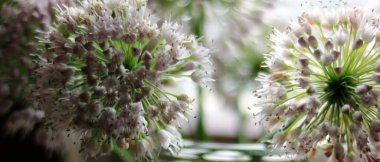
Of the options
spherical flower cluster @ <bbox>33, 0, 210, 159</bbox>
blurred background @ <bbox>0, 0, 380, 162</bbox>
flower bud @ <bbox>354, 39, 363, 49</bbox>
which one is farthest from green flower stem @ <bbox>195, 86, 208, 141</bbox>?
flower bud @ <bbox>354, 39, 363, 49</bbox>

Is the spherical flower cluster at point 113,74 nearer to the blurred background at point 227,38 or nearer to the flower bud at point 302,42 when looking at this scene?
the flower bud at point 302,42

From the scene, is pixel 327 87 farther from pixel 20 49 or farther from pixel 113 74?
pixel 20 49

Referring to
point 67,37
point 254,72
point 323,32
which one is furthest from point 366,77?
point 254,72

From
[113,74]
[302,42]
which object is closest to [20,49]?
[113,74]

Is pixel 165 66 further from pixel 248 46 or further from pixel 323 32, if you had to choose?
pixel 248 46

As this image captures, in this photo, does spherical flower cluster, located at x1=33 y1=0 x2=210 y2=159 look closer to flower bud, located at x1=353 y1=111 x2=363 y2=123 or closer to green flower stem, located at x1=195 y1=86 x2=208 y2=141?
flower bud, located at x1=353 y1=111 x2=363 y2=123

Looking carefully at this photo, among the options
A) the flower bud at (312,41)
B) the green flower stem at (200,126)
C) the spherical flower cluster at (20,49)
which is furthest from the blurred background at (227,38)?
the flower bud at (312,41)
